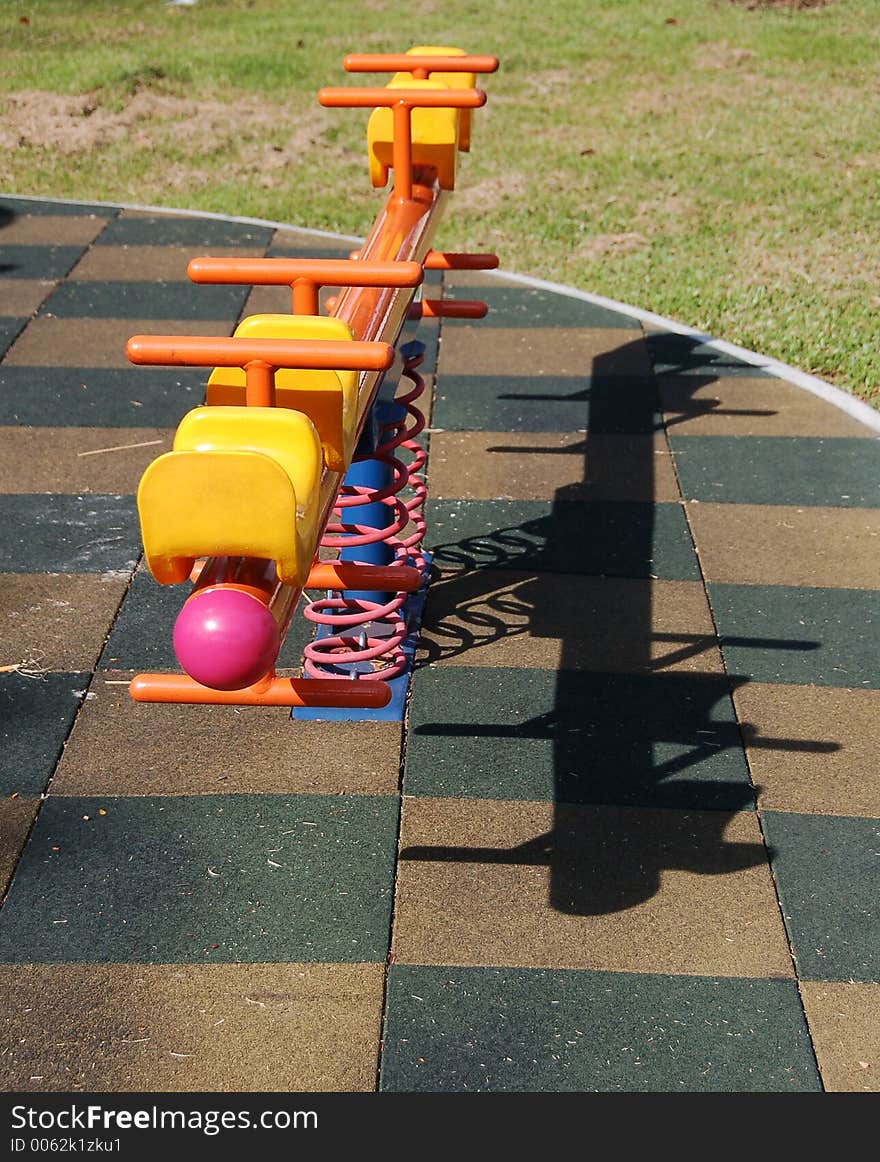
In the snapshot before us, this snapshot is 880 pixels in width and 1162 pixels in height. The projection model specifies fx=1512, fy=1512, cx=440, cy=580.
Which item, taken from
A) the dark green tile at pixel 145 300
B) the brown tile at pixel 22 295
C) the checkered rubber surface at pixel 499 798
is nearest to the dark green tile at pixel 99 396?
the checkered rubber surface at pixel 499 798

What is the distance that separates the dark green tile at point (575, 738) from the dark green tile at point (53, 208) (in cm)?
632

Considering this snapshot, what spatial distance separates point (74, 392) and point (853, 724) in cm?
440

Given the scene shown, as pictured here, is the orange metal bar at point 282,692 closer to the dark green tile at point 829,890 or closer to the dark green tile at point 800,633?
the dark green tile at point 829,890

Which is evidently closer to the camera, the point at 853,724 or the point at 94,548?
the point at 853,724

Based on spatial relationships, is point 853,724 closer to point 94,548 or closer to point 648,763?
point 648,763

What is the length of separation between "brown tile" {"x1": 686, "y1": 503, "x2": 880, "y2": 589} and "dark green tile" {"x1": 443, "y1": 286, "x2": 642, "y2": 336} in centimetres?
239

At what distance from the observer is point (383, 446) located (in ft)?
16.0

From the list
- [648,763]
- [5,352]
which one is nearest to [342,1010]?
[648,763]

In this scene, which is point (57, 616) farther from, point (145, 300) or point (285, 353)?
point (145, 300)

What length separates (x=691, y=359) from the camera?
26.9ft

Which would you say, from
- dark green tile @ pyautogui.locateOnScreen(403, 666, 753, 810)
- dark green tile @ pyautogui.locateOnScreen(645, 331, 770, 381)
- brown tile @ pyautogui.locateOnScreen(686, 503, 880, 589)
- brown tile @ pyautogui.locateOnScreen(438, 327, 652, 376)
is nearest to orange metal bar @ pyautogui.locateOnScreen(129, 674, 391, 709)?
dark green tile @ pyautogui.locateOnScreen(403, 666, 753, 810)

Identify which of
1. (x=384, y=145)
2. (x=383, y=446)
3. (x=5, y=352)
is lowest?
(x=5, y=352)

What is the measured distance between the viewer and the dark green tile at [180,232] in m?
9.76

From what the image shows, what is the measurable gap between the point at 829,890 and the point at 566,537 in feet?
7.60
